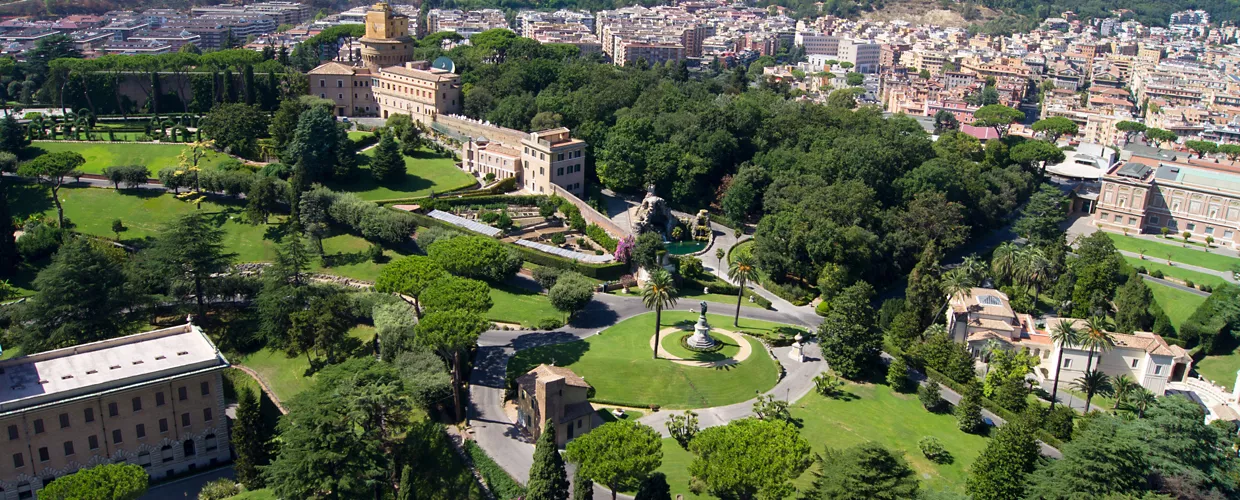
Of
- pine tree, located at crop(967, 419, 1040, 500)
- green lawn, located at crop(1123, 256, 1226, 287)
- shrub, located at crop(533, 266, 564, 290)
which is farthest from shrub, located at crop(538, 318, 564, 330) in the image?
green lawn, located at crop(1123, 256, 1226, 287)

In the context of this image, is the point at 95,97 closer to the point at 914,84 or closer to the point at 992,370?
the point at 992,370

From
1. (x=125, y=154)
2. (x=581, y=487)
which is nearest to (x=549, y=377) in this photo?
(x=581, y=487)

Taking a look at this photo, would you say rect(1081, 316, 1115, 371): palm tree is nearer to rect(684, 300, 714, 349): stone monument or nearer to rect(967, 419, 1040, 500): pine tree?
rect(967, 419, 1040, 500): pine tree

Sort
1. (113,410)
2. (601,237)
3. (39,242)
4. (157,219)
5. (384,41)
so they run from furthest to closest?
(384,41)
(601,237)
(157,219)
(39,242)
(113,410)

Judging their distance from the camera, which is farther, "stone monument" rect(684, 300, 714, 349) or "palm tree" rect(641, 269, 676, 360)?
"stone monument" rect(684, 300, 714, 349)

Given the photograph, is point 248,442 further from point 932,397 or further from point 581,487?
point 932,397

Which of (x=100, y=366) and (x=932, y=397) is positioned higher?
(x=100, y=366)

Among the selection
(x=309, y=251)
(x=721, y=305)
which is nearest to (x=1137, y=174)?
(x=721, y=305)
